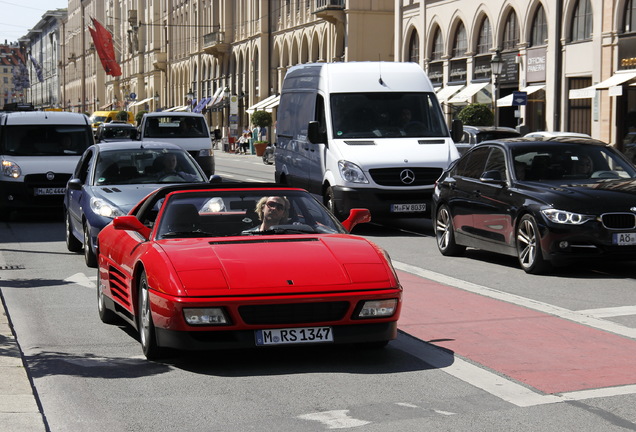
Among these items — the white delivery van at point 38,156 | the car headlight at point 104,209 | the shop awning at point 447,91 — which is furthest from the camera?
the shop awning at point 447,91

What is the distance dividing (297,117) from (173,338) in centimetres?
1421

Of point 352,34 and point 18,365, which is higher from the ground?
point 352,34

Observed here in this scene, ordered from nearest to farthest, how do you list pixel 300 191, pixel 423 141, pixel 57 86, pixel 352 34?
1. pixel 300 191
2. pixel 423 141
3. pixel 352 34
4. pixel 57 86

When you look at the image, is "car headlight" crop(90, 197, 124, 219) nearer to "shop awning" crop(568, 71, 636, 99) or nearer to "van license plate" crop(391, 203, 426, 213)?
"van license plate" crop(391, 203, 426, 213)

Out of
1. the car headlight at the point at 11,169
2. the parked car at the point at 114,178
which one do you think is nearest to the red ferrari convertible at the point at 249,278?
the parked car at the point at 114,178

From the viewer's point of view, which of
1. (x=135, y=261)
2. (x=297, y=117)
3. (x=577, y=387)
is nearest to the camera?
(x=577, y=387)

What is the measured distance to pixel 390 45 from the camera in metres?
66.3

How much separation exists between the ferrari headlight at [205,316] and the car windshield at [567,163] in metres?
7.29

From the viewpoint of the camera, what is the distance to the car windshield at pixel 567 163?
13969 mm

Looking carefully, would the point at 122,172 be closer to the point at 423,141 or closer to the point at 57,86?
the point at 423,141

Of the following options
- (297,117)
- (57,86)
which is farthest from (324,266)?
(57,86)

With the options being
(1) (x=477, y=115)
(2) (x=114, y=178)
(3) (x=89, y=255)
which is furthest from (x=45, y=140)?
(1) (x=477, y=115)

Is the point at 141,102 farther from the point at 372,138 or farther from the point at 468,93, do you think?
the point at 372,138

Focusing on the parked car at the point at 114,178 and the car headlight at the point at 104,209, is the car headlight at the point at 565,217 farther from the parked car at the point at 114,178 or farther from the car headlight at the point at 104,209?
the car headlight at the point at 104,209
